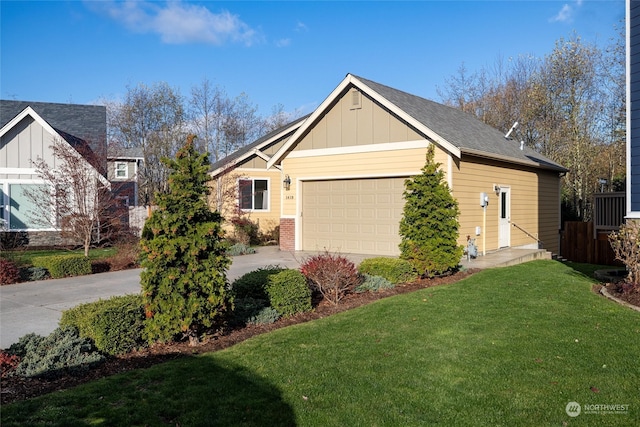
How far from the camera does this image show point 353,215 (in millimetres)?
16000

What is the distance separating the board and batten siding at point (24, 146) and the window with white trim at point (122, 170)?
5607mm

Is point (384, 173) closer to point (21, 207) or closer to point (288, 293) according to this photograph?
point (288, 293)

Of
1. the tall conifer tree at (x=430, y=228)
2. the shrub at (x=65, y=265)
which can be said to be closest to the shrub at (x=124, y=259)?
the shrub at (x=65, y=265)

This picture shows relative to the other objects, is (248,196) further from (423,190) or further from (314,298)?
(314,298)

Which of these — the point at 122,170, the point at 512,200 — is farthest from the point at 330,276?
the point at 122,170

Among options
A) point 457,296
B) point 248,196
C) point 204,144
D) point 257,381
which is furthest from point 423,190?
point 204,144

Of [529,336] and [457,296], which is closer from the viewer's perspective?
[529,336]

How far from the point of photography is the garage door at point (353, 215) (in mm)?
15070

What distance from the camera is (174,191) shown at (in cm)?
615

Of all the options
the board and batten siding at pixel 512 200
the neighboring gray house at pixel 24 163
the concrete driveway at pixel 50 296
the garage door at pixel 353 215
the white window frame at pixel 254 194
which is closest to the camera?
the concrete driveway at pixel 50 296

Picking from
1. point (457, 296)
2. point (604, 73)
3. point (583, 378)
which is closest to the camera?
point (583, 378)

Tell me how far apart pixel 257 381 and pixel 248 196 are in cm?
1745

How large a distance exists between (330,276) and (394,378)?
13.2ft

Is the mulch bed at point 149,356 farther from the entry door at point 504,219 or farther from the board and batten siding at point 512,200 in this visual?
the entry door at point 504,219
